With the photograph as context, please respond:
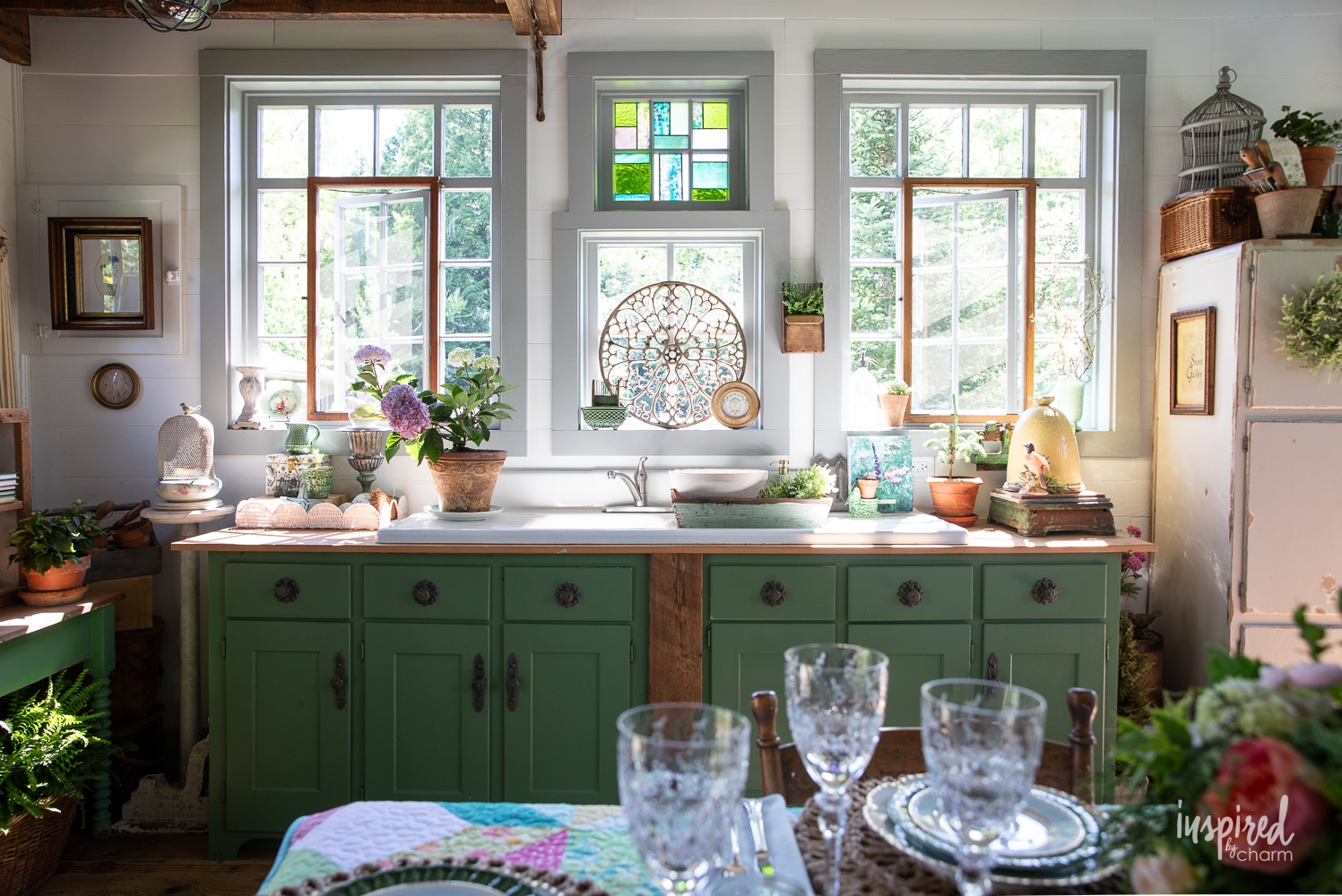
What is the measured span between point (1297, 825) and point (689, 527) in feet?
7.48

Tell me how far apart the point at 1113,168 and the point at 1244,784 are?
130 inches

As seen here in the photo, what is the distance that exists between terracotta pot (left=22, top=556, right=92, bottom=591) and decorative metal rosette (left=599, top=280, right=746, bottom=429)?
77.7 inches

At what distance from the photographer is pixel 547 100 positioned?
3.50 m

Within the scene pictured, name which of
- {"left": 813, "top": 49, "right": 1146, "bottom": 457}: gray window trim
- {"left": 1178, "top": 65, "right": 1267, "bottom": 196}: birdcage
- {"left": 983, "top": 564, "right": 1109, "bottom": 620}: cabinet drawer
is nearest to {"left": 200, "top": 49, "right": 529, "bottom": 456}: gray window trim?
{"left": 813, "top": 49, "right": 1146, "bottom": 457}: gray window trim

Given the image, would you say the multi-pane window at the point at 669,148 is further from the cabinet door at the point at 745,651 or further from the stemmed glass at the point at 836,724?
the stemmed glass at the point at 836,724

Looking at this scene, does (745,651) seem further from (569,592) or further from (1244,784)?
(1244,784)

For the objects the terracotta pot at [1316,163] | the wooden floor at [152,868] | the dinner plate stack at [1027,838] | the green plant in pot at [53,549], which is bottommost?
the wooden floor at [152,868]

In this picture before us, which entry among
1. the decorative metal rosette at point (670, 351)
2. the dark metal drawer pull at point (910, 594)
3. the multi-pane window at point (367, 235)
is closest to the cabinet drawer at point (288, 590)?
the multi-pane window at point (367, 235)

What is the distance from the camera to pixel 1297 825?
2.55 feet

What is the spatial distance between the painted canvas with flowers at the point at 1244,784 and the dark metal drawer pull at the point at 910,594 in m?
1.91

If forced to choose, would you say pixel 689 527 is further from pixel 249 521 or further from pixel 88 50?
pixel 88 50

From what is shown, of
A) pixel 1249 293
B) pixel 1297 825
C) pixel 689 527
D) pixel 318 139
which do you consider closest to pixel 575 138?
pixel 318 139

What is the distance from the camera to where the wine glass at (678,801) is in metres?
0.83

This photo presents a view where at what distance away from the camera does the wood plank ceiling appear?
3.31 meters
